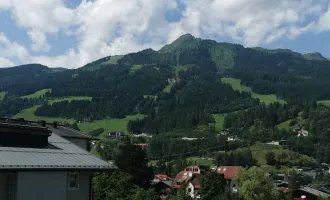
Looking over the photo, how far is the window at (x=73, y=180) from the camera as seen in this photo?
20.6 metres

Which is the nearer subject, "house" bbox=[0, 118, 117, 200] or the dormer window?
"house" bbox=[0, 118, 117, 200]

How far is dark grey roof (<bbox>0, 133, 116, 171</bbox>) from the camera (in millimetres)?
18172

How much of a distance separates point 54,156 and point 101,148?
181 m

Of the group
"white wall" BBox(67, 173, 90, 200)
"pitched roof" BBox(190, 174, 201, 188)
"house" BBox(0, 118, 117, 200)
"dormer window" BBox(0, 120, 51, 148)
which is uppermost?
"dormer window" BBox(0, 120, 51, 148)

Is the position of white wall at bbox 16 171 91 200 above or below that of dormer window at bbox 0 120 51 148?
below

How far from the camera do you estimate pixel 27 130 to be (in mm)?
21062

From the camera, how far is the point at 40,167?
1842 cm

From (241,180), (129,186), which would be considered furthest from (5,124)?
(241,180)

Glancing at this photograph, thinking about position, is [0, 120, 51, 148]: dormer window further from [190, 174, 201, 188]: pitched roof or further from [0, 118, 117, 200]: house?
[190, 174, 201, 188]: pitched roof

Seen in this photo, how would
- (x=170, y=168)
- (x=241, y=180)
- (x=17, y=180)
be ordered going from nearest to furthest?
(x=17, y=180), (x=241, y=180), (x=170, y=168)

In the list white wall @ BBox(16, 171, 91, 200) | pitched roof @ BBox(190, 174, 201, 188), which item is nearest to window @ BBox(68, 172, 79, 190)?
white wall @ BBox(16, 171, 91, 200)

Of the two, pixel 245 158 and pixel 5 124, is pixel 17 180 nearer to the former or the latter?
pixel 5 124

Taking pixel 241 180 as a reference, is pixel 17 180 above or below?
above

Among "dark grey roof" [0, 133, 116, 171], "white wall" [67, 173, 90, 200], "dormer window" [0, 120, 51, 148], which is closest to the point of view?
"dark grey roof" [0, 133, 116, 171]
